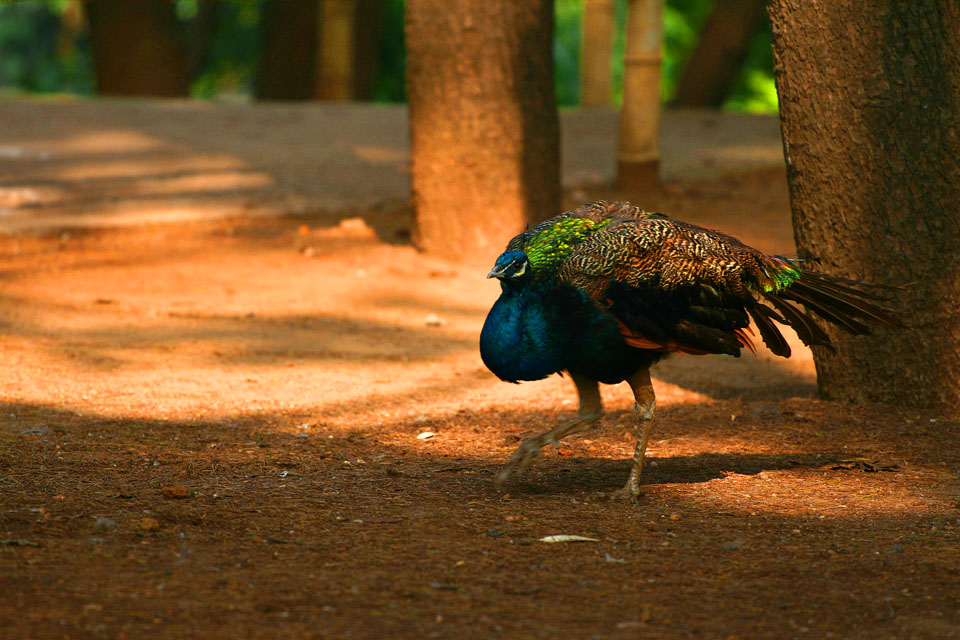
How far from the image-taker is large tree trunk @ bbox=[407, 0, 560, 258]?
9.11 meters

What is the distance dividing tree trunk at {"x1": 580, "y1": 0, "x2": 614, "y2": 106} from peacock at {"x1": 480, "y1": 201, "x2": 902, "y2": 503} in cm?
1075

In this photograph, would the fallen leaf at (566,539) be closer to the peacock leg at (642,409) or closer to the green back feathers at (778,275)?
the peacock leg at (642,409)

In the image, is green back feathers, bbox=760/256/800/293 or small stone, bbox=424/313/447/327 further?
small stone, bbox=424/313/447/327

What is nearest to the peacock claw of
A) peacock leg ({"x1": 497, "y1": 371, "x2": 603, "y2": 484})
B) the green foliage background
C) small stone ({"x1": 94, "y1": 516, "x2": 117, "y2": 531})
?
peacock leg ({"x1": 497, "y1": 371, "x2": 603, "y2": 484})

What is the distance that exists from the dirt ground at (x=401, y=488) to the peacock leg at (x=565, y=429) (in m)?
0.12

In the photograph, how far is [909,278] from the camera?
5.55m

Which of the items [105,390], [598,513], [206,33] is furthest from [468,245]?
[206,33]

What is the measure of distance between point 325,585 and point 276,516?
76cm

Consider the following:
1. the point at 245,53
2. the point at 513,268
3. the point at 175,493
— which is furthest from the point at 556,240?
the point at 245,53

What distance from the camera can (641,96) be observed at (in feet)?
38.0

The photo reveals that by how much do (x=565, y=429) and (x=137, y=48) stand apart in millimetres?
15269

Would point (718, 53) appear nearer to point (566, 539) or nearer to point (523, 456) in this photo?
point (523, 456)

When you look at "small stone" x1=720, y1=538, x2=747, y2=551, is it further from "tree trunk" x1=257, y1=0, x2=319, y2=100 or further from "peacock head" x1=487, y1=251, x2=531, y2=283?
"tree trunk" x1=257, y1=0, x2=319, y2=100

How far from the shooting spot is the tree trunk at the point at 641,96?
11.5 meters
